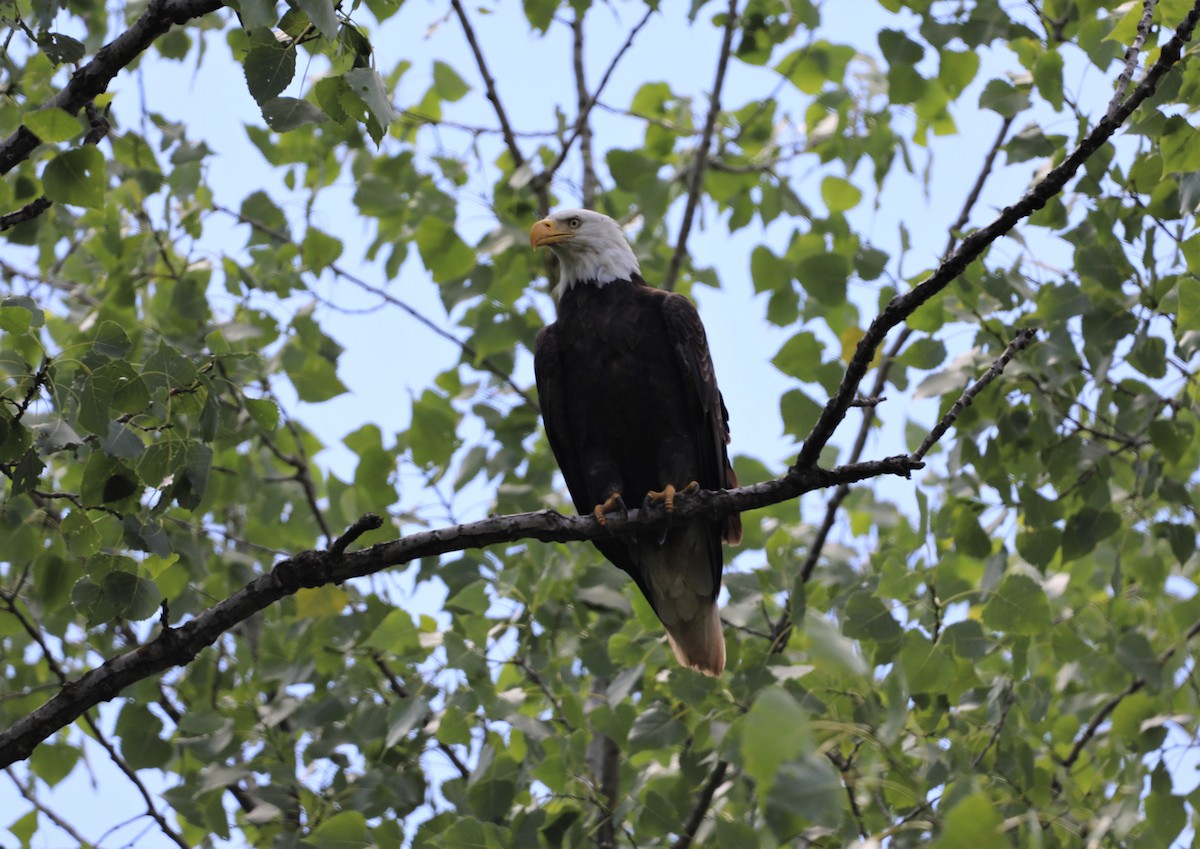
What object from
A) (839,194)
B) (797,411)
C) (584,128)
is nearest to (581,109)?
(584,128)

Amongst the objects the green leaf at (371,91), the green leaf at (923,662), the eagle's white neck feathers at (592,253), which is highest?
the eagle's white neck feathers at (592,253)

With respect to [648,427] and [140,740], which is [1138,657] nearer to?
[648,427]

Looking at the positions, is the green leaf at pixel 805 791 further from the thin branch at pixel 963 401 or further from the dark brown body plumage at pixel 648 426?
the dark brown body plumage at pixel 648 426

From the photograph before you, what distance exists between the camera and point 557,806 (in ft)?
12.4

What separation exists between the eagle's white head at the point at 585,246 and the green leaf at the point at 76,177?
2.39 m

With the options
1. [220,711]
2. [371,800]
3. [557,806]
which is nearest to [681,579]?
[557,806]

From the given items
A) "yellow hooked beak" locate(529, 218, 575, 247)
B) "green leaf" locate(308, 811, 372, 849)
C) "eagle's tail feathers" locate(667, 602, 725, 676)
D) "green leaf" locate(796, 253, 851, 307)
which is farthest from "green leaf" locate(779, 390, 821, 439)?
"green leaf" locate(308, 811, 372, 849)

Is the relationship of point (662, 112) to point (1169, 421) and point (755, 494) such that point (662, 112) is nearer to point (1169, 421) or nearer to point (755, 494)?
A: point (1169, 421)

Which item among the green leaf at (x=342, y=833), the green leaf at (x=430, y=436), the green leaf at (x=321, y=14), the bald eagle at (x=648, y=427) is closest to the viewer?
the green leaf at (x=321, y=14)

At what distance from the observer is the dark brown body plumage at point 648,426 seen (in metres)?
4.26

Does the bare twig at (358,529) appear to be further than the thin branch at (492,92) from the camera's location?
No

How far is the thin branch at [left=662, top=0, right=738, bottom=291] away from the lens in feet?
19.1

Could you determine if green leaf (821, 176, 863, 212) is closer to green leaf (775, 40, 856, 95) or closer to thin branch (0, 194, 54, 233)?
green leaf (775, 40, 856, 95)

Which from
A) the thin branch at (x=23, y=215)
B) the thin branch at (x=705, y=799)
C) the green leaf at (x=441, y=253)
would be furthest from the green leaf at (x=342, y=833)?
the green leaf at (x=441, y=253)
